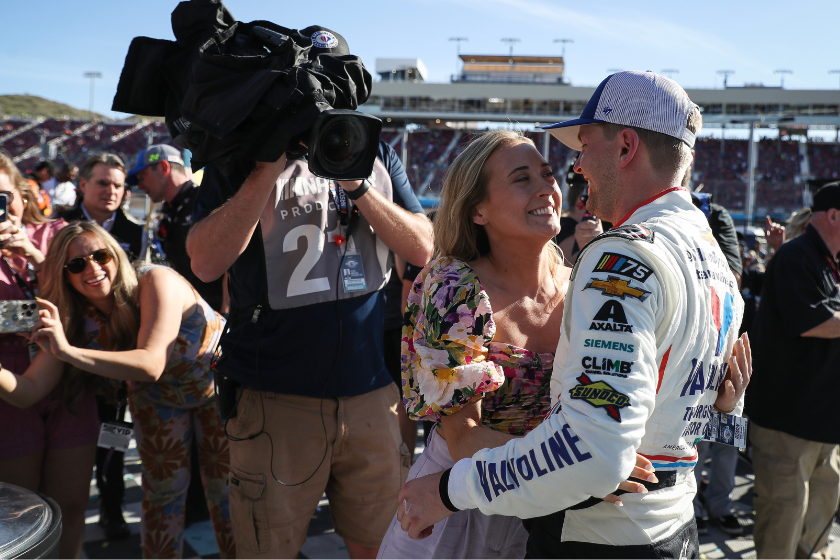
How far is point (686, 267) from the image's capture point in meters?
1.19

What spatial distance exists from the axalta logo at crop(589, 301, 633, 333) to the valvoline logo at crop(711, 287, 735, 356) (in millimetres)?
284

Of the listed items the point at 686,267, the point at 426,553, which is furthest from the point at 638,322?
the point at 426,553

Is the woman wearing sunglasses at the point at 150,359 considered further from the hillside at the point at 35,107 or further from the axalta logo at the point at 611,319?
the hillside at the point at 35,107

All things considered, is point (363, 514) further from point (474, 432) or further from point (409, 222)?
point (409, 222)

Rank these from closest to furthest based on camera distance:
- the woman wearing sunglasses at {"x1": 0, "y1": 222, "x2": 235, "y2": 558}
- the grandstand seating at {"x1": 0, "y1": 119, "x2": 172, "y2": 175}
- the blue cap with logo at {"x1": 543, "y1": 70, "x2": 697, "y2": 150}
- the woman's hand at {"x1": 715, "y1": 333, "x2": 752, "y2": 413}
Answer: the blue cap with logo at {"x1": 543, "y1": 70, "x2": 697, "y2": 150}, the woman's hand at {"x1": 715, "y1": 333, "x2": 752, "y2": 413}, the woman wearing sunglasses at {"x1": 0, "y1": 222, "x2": 235, "y2": 558}, the grandstand seating at {"x1": 0, "y1": 119, "x2": 172, "y2": 175}

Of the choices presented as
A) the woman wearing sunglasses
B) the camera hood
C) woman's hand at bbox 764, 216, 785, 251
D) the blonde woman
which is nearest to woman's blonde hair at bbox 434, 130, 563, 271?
the blonde woman

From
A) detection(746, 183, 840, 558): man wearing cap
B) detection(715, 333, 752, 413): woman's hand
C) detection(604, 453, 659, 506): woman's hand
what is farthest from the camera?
detection(746, 183, 840, 558): man wearing cap

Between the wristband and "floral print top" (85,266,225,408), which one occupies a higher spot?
the wristband

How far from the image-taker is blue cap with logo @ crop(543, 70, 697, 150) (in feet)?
4.27

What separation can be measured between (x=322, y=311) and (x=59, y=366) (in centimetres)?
125

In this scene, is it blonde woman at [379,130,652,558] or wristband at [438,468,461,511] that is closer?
wristband at [438,468,461,511]

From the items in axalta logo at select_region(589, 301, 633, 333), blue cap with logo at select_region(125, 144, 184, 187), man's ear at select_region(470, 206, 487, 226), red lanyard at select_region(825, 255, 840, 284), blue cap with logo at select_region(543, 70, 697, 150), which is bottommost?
red lanyard at select_region(825, 255, 840, 284)

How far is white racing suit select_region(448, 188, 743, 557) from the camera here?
107 centimetres

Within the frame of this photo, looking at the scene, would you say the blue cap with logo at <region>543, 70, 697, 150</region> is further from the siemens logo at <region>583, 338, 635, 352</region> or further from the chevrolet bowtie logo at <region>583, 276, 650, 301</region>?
the siemens logo at <region>583, 338, 635, 352</region>
